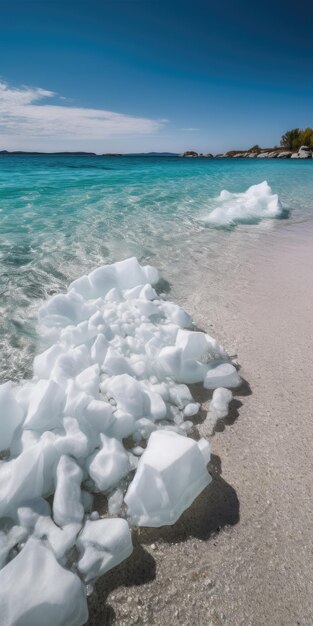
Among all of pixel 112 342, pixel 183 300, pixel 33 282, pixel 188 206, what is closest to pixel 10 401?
pixel 112 342

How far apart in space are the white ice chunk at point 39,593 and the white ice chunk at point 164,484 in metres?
0.34

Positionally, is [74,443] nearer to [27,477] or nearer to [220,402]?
[27,477]

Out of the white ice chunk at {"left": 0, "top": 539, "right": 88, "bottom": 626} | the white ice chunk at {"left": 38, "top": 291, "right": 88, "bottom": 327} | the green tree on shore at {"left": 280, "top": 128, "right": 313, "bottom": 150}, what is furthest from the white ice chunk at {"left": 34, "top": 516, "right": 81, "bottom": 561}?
the green tree on shore at {"left": 280, "top": 128, "right": 313, "bottom": 150}

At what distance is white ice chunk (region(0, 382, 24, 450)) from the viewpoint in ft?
5.14

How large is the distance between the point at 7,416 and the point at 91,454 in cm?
46

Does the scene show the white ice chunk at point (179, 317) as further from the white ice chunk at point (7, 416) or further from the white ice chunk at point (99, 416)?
A: the white ice chunk at point (7, 416)

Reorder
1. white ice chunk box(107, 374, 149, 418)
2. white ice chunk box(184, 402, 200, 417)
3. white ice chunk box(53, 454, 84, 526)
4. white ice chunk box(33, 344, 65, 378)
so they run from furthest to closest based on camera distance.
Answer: white ice chunk box(33, 344, 65, 378)
white ice chunk box(184, 402, 200, 417)
white ice chunk box(107, 374, 149, 418)
white ice chunk box(53, 454, 84, 526)

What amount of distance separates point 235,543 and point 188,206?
8.96 m

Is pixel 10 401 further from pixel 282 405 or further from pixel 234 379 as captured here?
pixel 282 405

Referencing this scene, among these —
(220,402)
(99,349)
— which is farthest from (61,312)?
(220,402)

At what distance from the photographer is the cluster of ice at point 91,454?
1.09 metres

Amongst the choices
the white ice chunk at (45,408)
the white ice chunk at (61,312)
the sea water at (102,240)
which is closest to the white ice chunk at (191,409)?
the white ice chunk at (45,408)

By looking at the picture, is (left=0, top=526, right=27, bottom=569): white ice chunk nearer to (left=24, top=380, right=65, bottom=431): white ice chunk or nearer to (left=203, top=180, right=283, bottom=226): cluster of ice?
(left=24, top=380, right=65, bottom=431): white ice chunk

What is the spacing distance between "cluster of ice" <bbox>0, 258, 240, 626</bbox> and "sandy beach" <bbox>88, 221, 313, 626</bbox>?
92 mm
